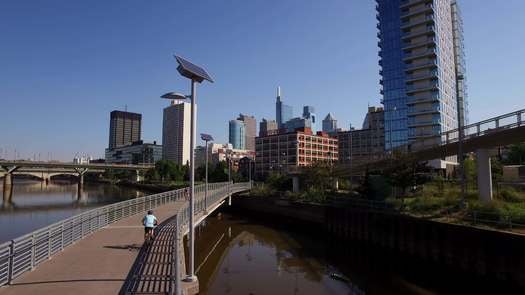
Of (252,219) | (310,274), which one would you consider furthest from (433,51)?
(310,274)

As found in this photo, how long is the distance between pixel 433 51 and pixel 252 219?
61497 mm

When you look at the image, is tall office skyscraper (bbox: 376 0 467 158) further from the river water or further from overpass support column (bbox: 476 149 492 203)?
the river water

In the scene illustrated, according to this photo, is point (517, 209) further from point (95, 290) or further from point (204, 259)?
point (95, 290)

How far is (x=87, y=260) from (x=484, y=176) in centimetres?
2741

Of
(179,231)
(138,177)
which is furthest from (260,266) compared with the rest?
(138,177)

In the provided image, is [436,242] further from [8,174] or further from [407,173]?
[8,174]

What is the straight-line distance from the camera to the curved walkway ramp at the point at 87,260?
1052 centimetres

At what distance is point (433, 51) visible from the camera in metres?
86.1

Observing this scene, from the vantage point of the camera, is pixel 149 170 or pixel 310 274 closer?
pixel 310 274

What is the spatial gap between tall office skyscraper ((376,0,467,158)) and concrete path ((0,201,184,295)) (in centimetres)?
7682

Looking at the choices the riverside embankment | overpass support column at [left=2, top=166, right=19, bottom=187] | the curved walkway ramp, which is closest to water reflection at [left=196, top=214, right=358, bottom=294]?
the curved walkway ramp

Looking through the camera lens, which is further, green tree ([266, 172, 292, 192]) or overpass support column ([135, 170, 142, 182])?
overpass support column ([135, 170, 142, 182])

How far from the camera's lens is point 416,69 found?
288ft

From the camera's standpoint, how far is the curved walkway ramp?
10523mm
